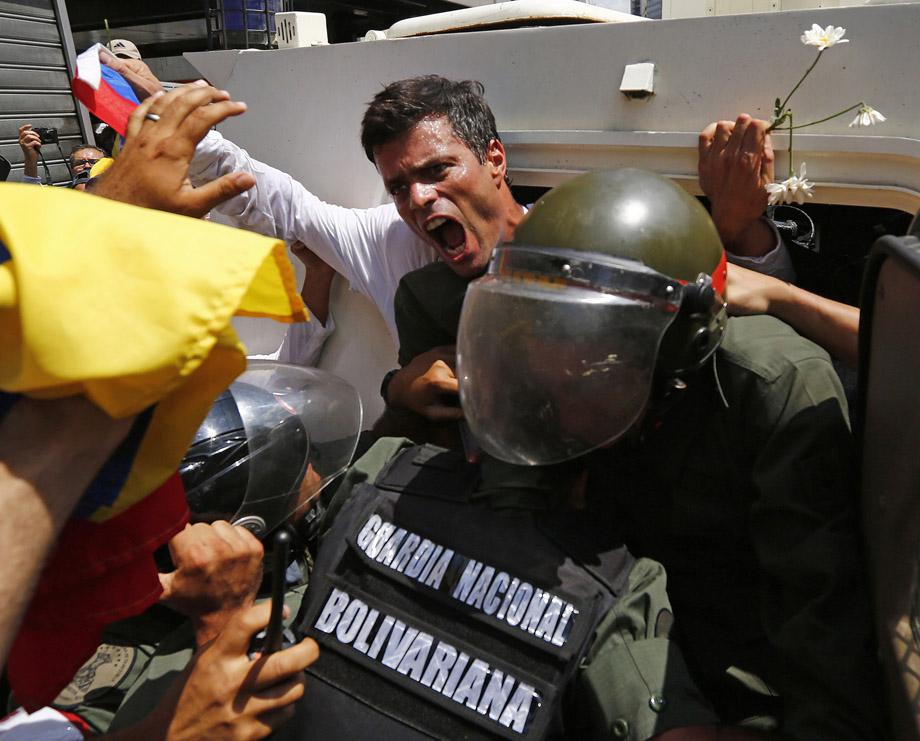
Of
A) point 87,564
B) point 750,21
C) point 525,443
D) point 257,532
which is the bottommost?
point 257,532

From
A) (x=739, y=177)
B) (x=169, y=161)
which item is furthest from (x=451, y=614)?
(x=739, y=177)

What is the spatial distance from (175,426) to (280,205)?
2.28 meters

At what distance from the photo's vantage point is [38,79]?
9.30m

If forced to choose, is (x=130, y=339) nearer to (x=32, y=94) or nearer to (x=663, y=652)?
(x=663, y=652)

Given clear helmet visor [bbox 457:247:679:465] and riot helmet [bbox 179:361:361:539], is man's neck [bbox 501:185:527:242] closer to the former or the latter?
riot helmet [bbox 179:361:361:539]

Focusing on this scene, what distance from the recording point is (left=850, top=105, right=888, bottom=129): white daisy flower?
5.97 feet

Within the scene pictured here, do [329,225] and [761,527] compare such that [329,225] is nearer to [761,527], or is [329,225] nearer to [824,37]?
[824,37]

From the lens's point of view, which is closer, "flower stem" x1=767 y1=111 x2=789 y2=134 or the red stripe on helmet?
Result: the red stripe on helmet

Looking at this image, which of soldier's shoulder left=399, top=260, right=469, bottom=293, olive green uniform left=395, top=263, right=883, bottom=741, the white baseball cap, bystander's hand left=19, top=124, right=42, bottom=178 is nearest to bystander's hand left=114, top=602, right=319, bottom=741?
olive green uniform left=395, top=263, right=883, bottom=741

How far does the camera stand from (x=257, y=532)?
5.70ft

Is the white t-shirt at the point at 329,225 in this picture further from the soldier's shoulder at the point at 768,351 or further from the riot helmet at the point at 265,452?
the soldier's shoulder at the point at 768,351

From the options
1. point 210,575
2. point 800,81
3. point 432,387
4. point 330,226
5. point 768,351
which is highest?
point 800,81

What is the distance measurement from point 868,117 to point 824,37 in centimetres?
22

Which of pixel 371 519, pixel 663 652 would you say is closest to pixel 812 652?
pixel 663 652
